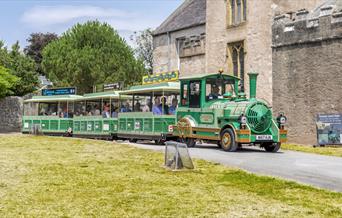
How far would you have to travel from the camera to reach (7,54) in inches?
1688

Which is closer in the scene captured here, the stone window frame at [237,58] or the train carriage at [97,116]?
the train carriage at [97,116]

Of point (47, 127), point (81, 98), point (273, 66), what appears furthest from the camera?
point (47, 127)

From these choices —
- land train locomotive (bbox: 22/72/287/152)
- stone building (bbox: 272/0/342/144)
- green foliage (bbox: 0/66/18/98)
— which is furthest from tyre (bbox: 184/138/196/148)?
green foliage (bbox: 0/66/18/98)

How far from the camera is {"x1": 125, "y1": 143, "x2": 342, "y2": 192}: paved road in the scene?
385 inches

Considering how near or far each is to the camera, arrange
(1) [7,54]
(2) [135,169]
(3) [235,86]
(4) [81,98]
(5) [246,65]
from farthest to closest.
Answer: (1) [7,54] → (4) [81,98] → (5) [246,65] → (3) [235,86] → (2) [135,169]

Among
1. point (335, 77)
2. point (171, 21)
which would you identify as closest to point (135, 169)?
point (335, 77)

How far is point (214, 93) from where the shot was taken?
57.5 feet

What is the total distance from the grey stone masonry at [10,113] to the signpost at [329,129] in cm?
2849

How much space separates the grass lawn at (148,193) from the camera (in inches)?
275

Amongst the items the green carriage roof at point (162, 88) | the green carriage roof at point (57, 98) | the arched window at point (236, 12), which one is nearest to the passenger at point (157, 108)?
the green carriage roof at point (162, 88)

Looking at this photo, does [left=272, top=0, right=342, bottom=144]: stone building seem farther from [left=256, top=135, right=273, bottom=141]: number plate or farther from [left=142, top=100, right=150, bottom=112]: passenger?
[left=142, top=100, right=150, bottom=112]: passenger

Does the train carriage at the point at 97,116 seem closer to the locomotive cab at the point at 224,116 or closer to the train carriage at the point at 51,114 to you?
the train carriage at the point at 51,114

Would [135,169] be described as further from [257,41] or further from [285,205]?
[257,41]

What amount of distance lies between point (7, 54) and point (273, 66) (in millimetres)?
27283
